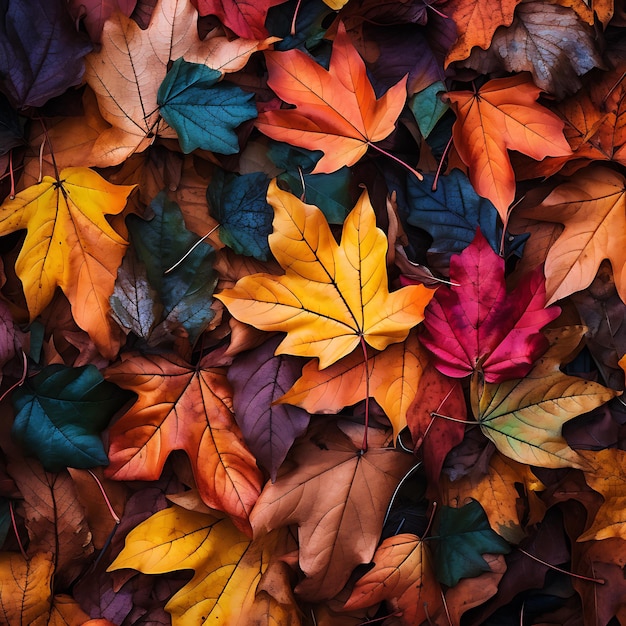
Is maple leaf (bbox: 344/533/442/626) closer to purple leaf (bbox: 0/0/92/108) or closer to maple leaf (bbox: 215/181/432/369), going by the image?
maple leaf (bbox: 215/181/432/369)

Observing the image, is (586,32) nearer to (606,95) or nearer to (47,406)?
(606,95)

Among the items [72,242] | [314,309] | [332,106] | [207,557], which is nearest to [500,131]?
[332,106]

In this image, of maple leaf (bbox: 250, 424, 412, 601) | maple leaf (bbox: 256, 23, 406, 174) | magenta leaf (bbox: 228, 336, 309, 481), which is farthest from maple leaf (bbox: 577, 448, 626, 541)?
maple leaf (bbox: 256, 23, 406, 174)

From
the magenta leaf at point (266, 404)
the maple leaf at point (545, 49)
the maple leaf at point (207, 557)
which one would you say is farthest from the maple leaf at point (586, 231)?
the maple leaf at point (207, 557)

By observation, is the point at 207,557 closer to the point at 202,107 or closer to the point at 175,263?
the point at 175,263

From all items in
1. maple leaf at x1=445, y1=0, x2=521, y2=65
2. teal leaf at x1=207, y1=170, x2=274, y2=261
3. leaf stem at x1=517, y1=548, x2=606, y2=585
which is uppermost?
maple leaf at x1=445, y1=0, x2=521, y2=65

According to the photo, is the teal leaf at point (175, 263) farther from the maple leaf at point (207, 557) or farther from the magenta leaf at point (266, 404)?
the maple leaf at point (207, 557)
